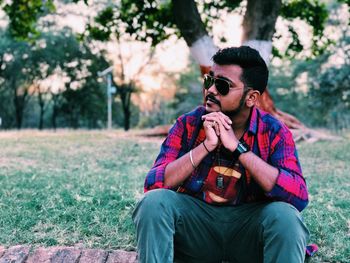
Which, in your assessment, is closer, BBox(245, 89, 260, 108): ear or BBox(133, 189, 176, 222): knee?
BBox(133, 189, 176, 222): knee

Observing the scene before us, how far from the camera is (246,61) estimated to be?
3059 millimetres

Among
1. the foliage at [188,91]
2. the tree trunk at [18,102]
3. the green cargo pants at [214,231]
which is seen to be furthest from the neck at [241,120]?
the foliage at [188,91]

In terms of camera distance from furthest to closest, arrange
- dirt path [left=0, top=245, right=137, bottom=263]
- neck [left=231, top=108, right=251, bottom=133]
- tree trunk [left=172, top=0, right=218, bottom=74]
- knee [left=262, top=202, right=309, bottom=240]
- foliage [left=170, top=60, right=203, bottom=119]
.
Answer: foliage [left=170, top=60, right=203, bottom=119]
tree trunk [left=172, top=0, right=218, bottom=74]
dirt path [left=0, top=245, right=137, bottom=263]
neck [left=231, top=108, right=251, bottom=133]
knee [left=262, top=202, right=309, bottom=240]

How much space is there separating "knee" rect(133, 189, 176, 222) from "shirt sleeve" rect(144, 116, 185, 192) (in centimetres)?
16

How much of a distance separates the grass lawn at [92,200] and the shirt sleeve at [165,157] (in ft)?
2.71

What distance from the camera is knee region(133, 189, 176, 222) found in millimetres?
2650

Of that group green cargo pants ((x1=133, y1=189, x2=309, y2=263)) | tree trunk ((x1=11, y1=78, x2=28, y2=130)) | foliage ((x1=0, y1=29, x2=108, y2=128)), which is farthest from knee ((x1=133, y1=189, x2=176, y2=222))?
tree trunk ((x1=11, y1=78, x2=28, y2=130))

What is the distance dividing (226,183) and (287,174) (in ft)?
1.35

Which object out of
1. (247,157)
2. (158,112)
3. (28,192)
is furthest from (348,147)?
(158,112)

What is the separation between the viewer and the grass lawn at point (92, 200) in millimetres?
3725

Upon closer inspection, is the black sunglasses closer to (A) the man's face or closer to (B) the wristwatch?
(A) the man's face

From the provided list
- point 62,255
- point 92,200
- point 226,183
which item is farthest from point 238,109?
point 92,200

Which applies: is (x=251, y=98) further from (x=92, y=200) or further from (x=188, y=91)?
(x=188, y=91)

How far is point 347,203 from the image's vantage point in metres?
4.96
